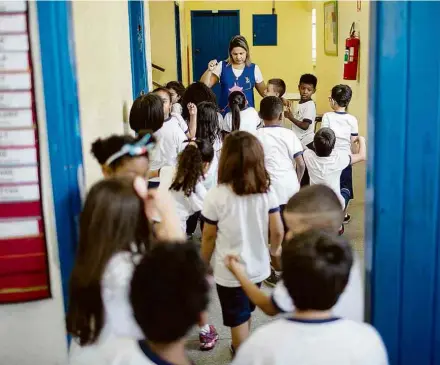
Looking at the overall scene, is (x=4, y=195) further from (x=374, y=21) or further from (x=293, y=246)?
(x=374, y=21)

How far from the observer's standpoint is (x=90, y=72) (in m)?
2.52

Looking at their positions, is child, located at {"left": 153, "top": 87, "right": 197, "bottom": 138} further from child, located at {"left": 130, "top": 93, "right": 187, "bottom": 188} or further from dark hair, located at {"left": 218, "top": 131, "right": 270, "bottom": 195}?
dark hair, located at {"left": 218, "top": 131, "right": 270, "bottom": 195}

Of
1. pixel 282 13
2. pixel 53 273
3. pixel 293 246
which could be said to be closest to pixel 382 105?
pixel 293 246

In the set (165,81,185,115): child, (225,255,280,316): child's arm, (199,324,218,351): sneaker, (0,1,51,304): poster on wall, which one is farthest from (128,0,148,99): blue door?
(225,255,280,316): child's arm

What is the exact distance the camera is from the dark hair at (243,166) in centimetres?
237

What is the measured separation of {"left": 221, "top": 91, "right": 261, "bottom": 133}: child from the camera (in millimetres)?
4188

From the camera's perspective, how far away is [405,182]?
5.56 feet

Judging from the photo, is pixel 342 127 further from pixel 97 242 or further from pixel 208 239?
pixel 97 242

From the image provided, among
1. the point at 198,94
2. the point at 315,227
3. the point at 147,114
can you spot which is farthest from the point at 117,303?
the point at 198,94

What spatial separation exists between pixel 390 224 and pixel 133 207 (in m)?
0.76

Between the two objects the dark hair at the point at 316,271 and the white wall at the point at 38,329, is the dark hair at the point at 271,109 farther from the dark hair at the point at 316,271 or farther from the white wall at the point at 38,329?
the dark hair at the point at 316,271

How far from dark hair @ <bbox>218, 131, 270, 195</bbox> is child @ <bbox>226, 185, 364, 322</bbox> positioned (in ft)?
1.29

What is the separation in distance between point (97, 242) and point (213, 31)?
9.45 metres

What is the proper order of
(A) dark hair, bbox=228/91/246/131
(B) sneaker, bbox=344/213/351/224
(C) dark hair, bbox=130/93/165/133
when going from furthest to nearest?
(B) sneaker, bbox=344/213/351/224 → (A) dark hair, bbox=228/91/246/131 → (C) dark hair, bbox=130/93/165/133
